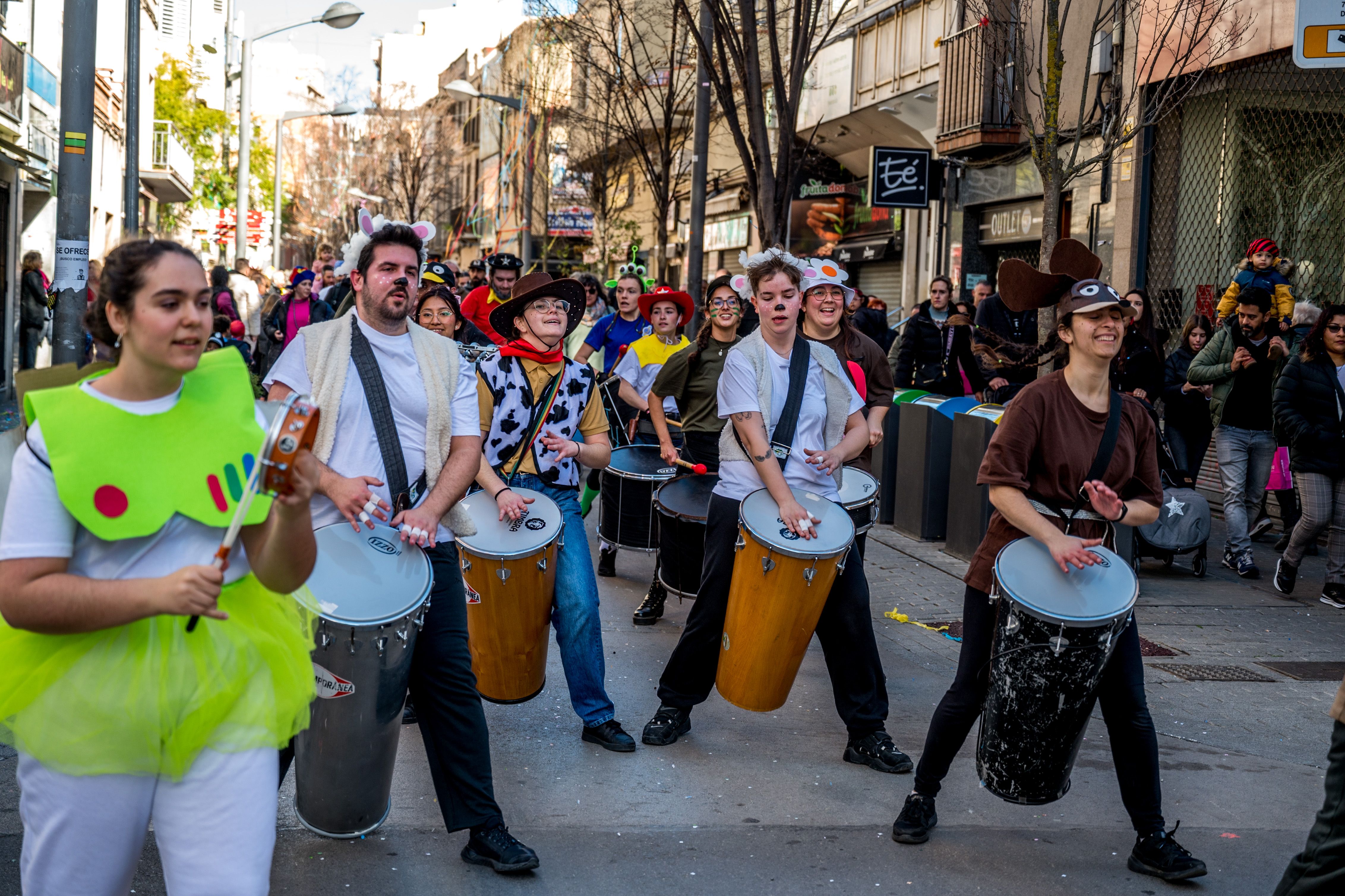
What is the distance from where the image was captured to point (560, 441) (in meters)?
5.61

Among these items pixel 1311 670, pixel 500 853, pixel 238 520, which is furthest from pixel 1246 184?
pixel 238 520

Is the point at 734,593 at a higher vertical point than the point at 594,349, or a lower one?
lower

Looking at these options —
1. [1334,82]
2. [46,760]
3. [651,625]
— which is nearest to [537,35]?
[1334,82]

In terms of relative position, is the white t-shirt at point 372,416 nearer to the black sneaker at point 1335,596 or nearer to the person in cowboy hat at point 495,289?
the person in cowboy hat at point 495,289

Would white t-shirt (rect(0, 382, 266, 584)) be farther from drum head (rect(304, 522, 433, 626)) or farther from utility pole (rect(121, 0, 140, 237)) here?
utility pole (rect(121, 0, 140, 237))

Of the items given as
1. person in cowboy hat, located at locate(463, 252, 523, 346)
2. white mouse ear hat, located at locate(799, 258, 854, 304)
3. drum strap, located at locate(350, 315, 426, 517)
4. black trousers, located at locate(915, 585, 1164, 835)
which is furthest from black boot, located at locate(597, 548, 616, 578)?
drum strap, located at locate(350, 315, 426, 517)

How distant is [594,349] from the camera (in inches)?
429

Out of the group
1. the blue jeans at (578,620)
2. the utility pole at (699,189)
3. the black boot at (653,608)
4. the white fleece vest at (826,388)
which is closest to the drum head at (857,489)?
the white fleece vest at (826,388)

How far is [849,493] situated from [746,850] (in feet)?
7.38

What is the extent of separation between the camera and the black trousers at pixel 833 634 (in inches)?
216

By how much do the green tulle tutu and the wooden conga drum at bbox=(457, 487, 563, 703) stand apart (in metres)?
2.35

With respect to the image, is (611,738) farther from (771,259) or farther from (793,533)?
(771,259)

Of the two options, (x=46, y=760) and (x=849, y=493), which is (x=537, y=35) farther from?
(x=46, y=760)

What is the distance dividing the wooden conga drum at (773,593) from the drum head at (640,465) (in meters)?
2.64
